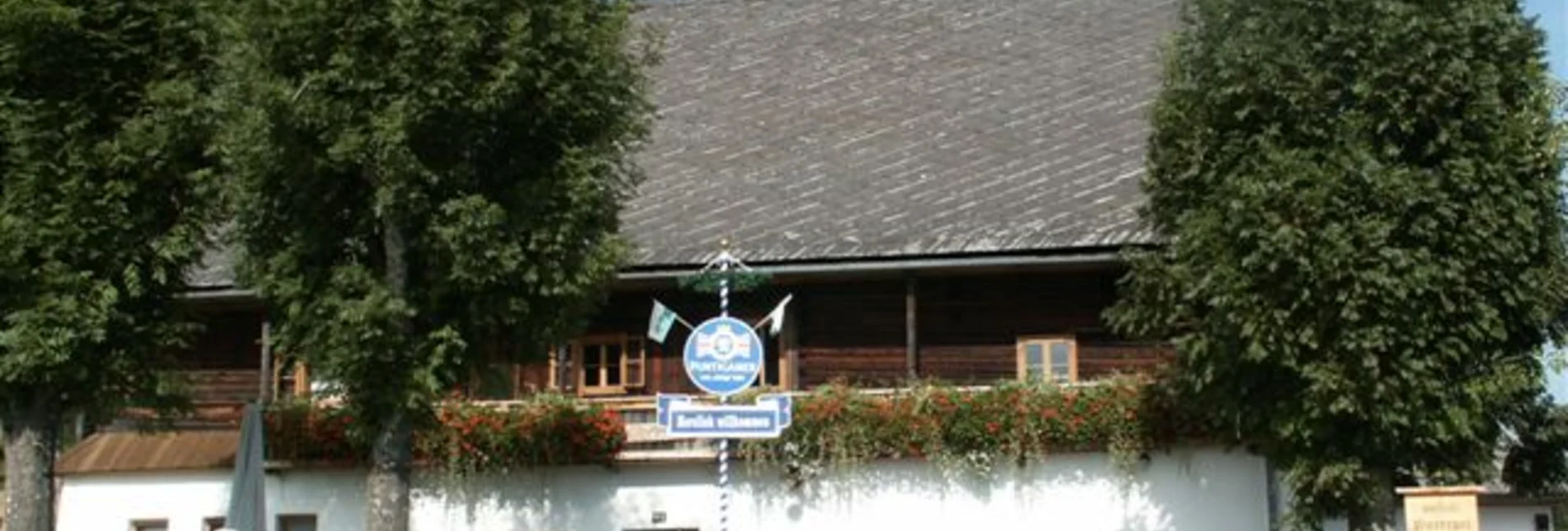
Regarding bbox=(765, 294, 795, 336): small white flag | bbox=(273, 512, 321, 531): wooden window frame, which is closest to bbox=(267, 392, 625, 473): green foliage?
bbox=(273, 512, 321, 531): wooden window frame

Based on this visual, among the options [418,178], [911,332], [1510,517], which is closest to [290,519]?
[418,178]

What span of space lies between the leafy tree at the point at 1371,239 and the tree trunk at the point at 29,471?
434 inches

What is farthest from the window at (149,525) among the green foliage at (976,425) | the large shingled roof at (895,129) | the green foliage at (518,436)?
the green foliage at (976,425)

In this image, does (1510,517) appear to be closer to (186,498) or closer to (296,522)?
(296,522)

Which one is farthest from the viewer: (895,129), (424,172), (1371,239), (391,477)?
(895,129)

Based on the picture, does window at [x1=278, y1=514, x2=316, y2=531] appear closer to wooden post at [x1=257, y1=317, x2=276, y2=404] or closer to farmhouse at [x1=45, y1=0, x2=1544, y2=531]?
farmhouse at [x1=45, y1=0, x2=1544, y2=531]

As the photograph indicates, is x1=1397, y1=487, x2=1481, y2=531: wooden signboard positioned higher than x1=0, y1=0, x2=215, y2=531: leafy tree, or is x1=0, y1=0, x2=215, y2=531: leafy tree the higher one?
x1=0, y1=0, x2=215, y2=531: leafy tree

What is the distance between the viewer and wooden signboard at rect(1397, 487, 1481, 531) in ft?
45.9

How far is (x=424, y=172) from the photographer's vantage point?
17109mm

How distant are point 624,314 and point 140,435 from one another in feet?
20.0

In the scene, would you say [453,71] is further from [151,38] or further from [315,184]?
[151,38]

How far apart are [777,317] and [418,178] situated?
5.96 metres

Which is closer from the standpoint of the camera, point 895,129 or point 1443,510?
point 1443,510

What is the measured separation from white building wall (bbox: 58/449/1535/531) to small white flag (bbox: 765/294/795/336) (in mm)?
1894
